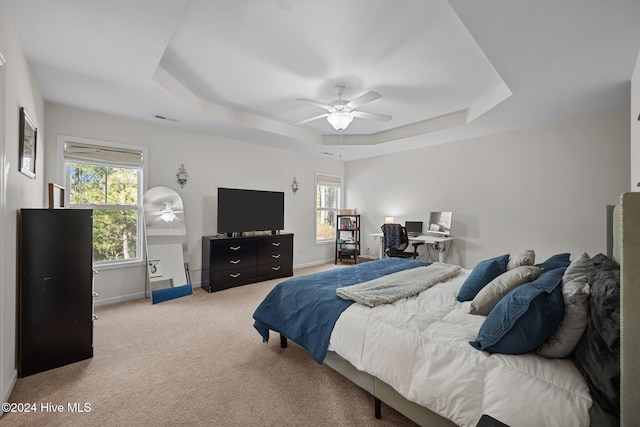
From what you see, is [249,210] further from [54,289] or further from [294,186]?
[54,289]

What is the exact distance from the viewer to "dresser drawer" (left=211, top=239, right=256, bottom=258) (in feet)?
14.0

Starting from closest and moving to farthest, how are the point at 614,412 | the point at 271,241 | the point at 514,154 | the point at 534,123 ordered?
the point at 614,412, the point at 534,123, the point at 514,154, the point at 271,241

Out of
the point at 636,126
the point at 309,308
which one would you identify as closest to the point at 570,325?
the point at 309,308

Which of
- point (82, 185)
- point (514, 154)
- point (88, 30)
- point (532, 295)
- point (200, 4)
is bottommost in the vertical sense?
point (532, 295)

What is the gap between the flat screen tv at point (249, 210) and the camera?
457 centimetres

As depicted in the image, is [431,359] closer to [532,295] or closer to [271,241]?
[532,295]

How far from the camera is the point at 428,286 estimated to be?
2.37 metres

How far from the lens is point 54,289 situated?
88.0 inches

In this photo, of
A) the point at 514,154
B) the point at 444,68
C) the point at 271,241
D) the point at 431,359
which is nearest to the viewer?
the point at 431,359

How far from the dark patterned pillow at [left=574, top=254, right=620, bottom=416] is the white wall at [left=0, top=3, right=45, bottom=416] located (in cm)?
315

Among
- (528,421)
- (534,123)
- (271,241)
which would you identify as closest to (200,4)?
(528,421)

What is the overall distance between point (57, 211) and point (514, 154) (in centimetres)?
563

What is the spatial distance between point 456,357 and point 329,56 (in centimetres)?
267

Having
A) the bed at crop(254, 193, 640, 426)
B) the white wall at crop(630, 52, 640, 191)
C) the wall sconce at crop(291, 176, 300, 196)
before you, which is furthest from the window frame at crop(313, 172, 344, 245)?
the white wall at crop(630, 52, 640, 191)
